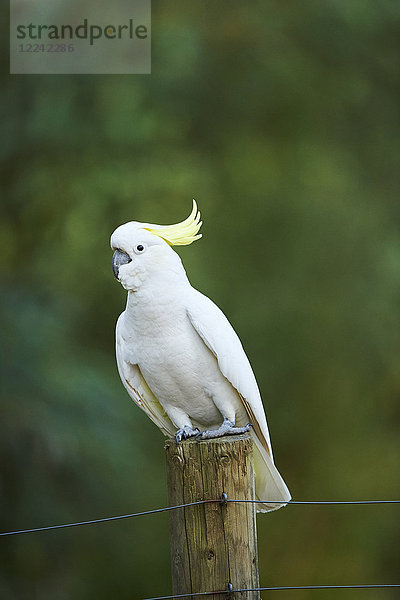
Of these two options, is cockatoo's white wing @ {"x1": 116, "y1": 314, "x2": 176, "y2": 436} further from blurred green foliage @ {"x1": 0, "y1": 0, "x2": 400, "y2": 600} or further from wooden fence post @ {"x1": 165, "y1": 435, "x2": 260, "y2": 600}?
blurred green foliage @ {"x1": 0, "y1": 0, "x2": 400, "y2": 600}

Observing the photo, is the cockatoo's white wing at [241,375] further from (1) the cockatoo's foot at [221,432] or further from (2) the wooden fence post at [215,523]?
(2) the wooden fence post at [215,523]

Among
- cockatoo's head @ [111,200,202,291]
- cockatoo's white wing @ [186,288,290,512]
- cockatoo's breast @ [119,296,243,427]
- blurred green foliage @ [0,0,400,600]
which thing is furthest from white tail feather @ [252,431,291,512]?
blurred green foliage @ [0,0,400,600]

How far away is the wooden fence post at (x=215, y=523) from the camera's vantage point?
1.46m

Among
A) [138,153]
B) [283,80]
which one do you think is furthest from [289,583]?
[283,80]

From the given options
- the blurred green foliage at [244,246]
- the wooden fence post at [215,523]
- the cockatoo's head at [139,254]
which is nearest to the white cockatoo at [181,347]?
the cockatoo's head at [139,254]

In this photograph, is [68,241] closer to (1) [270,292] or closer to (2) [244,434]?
(1) [270,292]

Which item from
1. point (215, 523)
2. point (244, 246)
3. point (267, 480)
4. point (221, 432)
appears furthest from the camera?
point (244, 246)

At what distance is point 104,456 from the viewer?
3705 mm

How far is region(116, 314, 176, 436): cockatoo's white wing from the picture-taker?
1877 mm

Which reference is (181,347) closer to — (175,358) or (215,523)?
(175,358)

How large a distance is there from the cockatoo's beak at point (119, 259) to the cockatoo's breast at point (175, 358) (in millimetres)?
84

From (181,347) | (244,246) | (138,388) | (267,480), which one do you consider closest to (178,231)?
(181,347)

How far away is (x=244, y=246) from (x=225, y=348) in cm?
224

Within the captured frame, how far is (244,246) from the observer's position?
3947 mm
